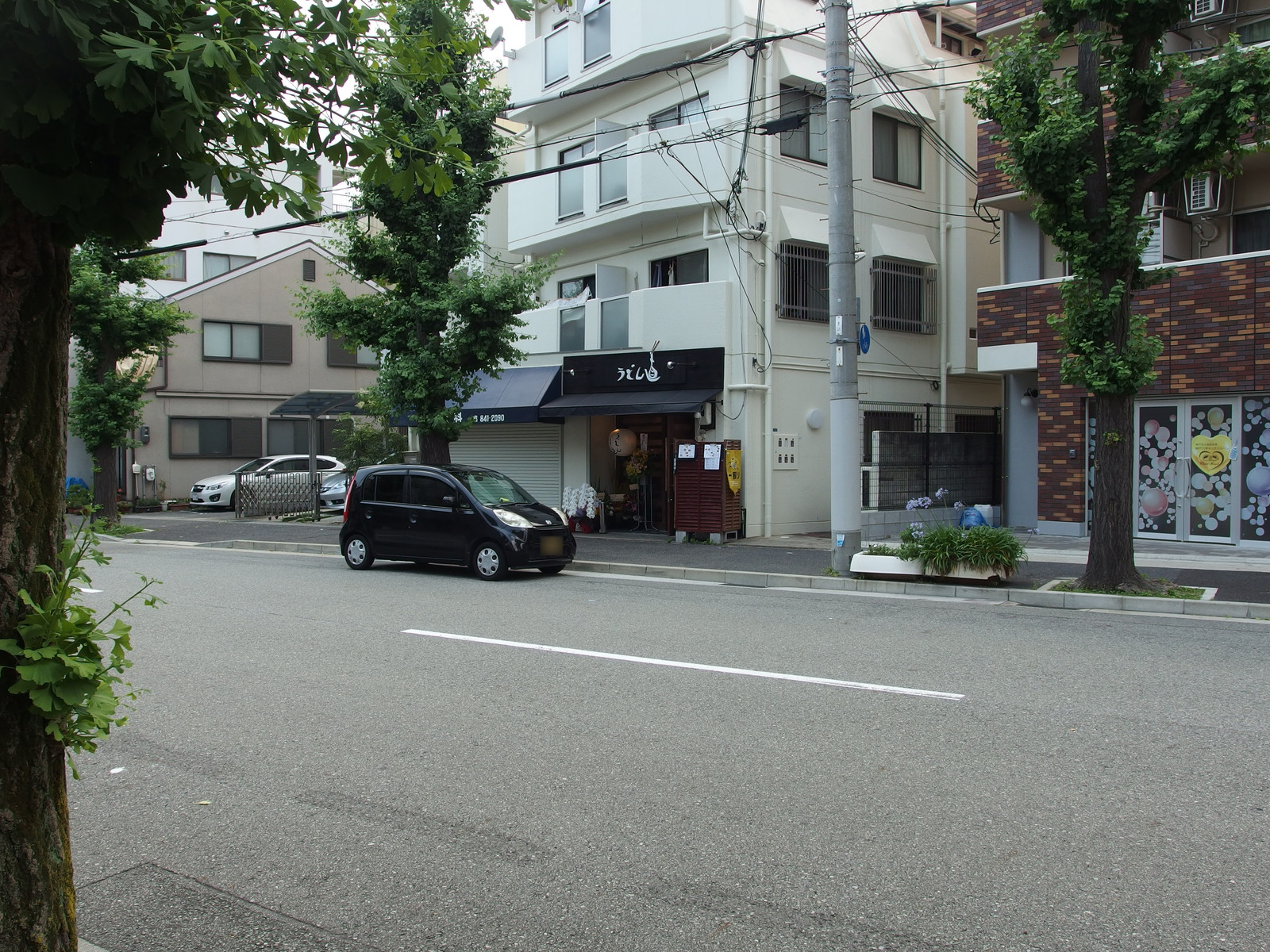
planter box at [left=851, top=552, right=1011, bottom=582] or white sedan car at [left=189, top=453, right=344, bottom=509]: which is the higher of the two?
white sedan car at [left=189, top=453, right=344, bottom=509]

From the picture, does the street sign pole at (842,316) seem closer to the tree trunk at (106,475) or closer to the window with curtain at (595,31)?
the window with curtain at (595,31)

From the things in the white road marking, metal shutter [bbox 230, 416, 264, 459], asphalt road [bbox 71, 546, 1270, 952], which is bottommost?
asphalt road [bbox 71, 546, 1270, 952]

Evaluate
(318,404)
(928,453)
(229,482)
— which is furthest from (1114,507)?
(229,482)

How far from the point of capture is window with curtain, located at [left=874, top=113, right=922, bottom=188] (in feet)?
65.8

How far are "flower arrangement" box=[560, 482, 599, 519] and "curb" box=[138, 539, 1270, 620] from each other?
4.92m

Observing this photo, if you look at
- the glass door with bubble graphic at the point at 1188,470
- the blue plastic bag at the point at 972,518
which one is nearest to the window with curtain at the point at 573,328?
the blue plastic bag at the point at 972,518

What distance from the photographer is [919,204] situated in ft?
67.9

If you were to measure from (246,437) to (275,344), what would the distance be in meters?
3.23

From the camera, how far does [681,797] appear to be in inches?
184

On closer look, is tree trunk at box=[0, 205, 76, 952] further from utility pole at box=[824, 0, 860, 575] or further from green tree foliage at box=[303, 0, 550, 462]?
green tree foliage at box=[303, 0, 550, 462]

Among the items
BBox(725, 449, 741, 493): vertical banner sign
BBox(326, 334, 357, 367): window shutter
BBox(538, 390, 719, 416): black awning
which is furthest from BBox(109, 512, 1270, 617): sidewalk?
BBox(326, 334, 357, 367): window shutter

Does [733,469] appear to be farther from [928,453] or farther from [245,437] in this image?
[245,437]

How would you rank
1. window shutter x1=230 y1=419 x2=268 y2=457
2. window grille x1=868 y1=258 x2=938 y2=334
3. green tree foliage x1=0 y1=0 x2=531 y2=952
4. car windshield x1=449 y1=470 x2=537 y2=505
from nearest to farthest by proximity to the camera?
green tree foliage x1=0 y1=0 x2=531 y2=952 < car windshield x1=449 y1=470 x2=537 y2=505 < window grille x1=868 y1=258 x2=938 y2=334 < window shutter x1=230 y1=419 x2=268 y2=457

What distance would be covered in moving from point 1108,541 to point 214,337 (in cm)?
2782
